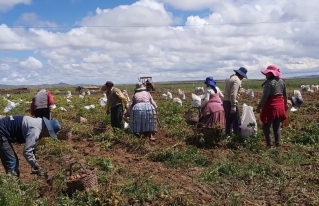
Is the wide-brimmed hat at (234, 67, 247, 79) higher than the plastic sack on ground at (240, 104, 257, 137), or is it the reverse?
the wide-brimmed hat at (234, 67, 247, 79)

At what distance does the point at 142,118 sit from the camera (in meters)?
8.71

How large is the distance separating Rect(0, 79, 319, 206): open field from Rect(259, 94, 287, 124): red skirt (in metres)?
0.46

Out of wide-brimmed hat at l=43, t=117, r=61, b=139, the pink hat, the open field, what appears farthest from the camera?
the pink hat

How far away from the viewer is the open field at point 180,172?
488cm

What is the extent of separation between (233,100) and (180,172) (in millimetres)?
2278

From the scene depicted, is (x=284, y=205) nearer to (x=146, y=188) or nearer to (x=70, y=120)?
(x=146, y=188)

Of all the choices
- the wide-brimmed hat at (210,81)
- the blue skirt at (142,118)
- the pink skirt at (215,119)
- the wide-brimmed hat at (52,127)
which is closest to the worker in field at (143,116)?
the blue skirt at (142,118)

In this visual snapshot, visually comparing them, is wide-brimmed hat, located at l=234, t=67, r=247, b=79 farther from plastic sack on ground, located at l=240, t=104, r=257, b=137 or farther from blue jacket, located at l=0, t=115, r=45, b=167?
blue jacket, located at l=0, t=115, r=45, b=167

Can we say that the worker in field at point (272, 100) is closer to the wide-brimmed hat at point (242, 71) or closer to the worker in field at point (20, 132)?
the wide-brimmed hat at point (242, 71)

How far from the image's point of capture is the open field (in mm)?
4883

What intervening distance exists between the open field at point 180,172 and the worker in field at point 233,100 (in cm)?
49

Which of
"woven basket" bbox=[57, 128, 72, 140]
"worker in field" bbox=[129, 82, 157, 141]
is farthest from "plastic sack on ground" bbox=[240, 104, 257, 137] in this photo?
"woven basket" bbox=[57, 128, 72, 140]

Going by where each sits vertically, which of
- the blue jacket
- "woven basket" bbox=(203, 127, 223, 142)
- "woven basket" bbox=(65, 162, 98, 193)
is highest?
the blue jacket

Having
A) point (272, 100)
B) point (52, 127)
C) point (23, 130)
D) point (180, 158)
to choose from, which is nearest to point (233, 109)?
point (272, 100)
